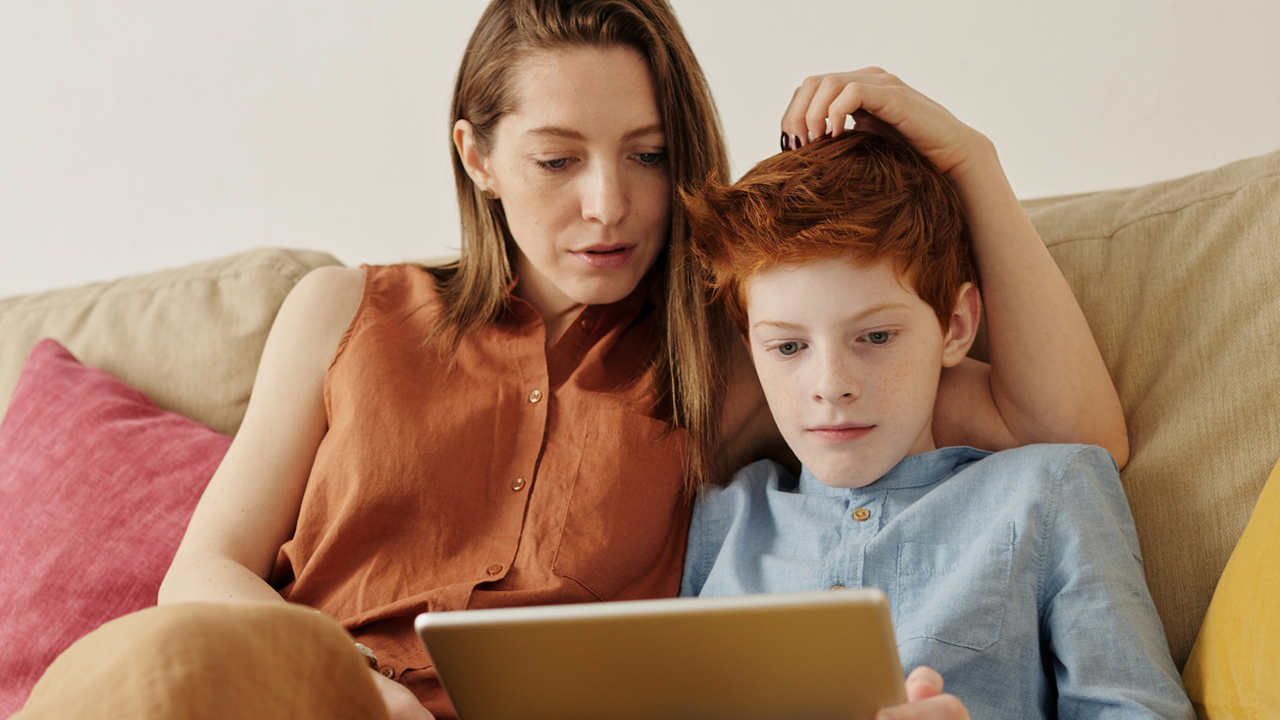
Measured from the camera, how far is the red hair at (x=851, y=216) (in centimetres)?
97

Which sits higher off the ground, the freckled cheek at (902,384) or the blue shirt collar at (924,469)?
the freckled cheek at (902,384)

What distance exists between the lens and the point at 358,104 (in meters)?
2.06

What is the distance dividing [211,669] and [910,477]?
2.47 feet

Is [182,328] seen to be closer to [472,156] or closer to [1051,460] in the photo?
[472,156]

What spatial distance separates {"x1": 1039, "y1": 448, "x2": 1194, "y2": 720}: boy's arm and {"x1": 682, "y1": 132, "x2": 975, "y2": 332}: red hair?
0.24m

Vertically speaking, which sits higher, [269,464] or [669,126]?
[669,126]

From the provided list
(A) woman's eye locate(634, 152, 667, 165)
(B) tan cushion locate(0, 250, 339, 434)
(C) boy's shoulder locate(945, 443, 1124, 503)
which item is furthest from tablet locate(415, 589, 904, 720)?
(B) tan cushion locate(0, 250, 339, 434)

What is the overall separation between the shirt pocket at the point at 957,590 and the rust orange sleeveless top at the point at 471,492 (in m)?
0.31

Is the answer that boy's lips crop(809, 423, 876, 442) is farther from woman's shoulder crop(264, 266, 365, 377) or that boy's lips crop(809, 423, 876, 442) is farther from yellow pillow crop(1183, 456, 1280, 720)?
woman's shoulder crop(264, 266, 365, 377)

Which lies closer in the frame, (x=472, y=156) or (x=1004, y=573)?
(x=1004, y=573)

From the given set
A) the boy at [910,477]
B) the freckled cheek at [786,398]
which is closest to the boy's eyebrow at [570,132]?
the boy at [910,477]

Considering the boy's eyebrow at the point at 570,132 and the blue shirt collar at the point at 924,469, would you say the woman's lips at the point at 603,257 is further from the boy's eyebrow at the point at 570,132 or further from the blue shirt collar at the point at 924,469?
the blue shirt collar at the point at 924,469

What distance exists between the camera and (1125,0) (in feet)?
5.16

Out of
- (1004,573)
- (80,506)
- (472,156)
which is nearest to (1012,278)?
(1004,573)
